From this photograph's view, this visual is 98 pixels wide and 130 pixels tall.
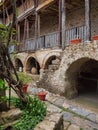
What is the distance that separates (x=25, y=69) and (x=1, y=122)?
9.45 m

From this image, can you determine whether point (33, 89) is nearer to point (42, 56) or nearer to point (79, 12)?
point (42, 56)

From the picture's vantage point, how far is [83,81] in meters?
11.1

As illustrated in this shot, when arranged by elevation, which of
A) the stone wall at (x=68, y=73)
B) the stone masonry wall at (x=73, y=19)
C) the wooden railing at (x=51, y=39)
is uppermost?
the stone masonry wall at (x=73, y=19)

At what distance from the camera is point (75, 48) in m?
8.02

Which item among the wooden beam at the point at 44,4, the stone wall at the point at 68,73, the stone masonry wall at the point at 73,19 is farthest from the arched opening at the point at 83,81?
the wooden beam at the point at 44,4

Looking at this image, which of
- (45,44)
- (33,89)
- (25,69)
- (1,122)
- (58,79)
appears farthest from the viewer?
(25,69)

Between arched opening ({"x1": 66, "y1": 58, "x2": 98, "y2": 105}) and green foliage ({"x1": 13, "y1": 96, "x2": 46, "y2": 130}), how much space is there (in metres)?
3.75

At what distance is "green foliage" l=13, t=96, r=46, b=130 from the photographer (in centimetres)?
412

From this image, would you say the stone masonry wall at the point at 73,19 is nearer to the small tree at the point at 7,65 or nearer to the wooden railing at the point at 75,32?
the wooden railing at the point at 75,32

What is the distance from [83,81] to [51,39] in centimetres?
331

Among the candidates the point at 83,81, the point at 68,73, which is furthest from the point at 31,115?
the point at 83,81

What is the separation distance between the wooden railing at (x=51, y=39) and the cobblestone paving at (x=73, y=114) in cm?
329

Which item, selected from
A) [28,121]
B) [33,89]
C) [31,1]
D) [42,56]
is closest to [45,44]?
[42,56]

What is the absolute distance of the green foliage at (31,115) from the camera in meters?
4.12
